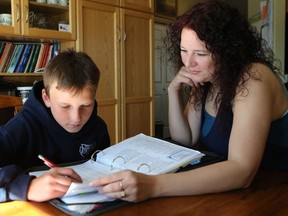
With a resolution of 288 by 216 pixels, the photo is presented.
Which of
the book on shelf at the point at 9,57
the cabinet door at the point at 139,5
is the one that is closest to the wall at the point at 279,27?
the cabinet door at the point at 139,5

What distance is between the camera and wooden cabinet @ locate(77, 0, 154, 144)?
2.77m

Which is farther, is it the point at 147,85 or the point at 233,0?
the point at 233,0

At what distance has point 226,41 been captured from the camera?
100 centimetres

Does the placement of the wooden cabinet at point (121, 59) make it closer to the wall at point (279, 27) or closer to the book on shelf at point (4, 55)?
the book on shelf at point (4, 55)

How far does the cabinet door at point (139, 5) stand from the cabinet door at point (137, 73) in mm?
47

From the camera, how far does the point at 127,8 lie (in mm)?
2996

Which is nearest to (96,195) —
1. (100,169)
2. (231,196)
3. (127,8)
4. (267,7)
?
(100,169)

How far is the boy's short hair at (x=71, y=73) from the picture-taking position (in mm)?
1029

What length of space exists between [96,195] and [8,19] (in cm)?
203

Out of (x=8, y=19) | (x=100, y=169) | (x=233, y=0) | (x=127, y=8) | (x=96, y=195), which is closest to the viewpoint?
(x=96, y=195)

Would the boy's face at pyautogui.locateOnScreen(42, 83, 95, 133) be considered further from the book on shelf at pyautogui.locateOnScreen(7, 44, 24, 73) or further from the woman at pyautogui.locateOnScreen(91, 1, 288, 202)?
the book on shelf at pyautogui.locateOnScreen(7, 44, 24, 73)

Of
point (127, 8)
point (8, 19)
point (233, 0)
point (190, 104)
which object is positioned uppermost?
point (233, 0)

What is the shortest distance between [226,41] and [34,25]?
191cm

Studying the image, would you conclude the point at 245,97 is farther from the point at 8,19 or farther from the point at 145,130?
the point at 145,130
